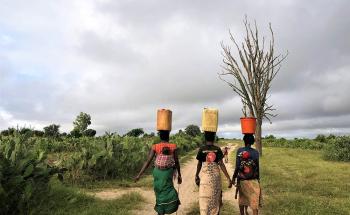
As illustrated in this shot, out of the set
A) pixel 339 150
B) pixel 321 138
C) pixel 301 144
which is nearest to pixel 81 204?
pixel 339 150

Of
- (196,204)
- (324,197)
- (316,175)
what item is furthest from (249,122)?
(316,175)

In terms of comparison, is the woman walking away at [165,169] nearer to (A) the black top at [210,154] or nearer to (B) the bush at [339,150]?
(A) the black top at [210,154]

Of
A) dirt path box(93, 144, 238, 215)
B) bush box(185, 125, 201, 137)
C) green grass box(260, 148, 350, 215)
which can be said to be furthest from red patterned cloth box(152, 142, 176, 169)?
bush box(185, 125, 201, 137)

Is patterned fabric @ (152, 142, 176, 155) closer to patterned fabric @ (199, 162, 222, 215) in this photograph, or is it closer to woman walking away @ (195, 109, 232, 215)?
woman walking away @ (195, 109, 232, 215)

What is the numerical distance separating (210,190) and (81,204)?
14.8 ft

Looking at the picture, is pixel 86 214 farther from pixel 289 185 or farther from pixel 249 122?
pixel 289 185

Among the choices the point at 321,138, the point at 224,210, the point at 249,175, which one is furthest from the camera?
the point at 321,138

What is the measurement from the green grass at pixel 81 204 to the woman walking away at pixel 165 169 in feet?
8.05

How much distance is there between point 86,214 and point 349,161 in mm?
23366

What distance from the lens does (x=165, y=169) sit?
7.97 m

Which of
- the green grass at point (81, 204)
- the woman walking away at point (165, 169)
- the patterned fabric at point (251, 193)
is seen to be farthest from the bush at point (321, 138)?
the woman walking away at point (165, 169)

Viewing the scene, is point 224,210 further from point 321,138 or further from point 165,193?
point 321,138

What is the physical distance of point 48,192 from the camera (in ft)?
29.8

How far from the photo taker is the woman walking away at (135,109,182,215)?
311 inches
